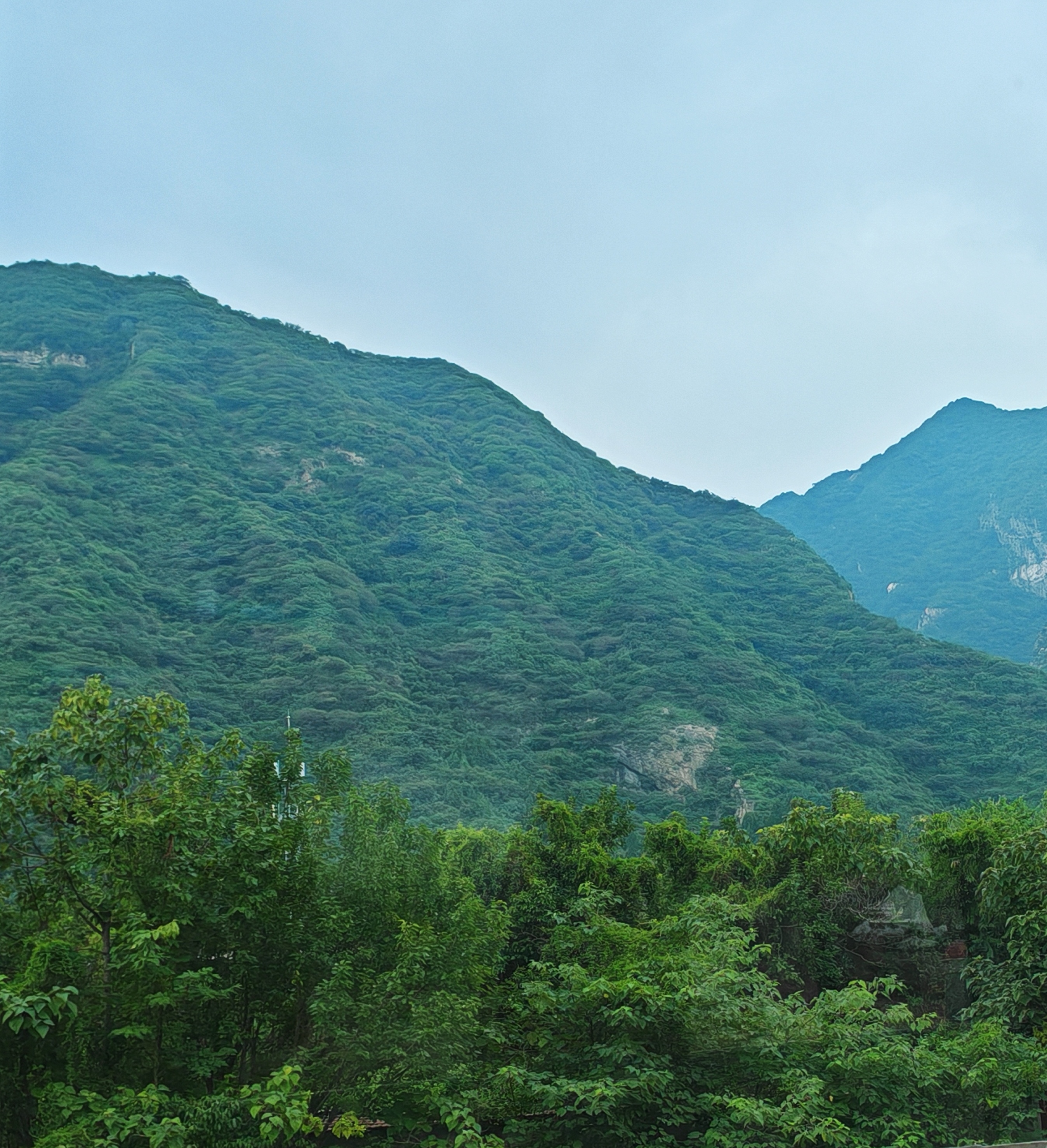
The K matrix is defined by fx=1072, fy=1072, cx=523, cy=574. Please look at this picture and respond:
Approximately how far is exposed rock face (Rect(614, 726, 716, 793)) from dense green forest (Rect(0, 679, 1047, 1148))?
125 ft

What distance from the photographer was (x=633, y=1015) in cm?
732

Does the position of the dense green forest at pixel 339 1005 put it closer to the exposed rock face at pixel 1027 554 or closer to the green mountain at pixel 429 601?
the green mountain at pixel 429 601

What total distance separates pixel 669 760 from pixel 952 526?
207ft

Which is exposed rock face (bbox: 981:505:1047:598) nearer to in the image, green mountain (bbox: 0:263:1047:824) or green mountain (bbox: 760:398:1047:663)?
green mountain (bbox: 760:398:1047:663)

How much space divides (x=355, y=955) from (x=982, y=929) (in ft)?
30.1

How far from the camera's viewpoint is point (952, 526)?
329 ft

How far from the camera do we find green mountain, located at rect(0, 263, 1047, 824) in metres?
46.1

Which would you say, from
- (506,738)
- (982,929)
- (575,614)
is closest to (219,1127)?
(982,929)

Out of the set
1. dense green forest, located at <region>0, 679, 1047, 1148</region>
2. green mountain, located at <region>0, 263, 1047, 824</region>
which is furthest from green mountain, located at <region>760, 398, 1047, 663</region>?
dense green forest, located at <region>0, 679, 1047, 1148</region>

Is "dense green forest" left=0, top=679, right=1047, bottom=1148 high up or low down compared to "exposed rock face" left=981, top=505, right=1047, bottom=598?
down

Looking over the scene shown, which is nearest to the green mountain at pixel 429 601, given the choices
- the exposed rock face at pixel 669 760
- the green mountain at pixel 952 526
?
the exposed rock face at pixel 669 760

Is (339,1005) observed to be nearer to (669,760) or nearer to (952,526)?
(669,760)

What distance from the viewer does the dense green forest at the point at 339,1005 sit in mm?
6496

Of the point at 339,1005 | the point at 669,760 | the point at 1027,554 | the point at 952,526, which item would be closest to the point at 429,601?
the point at 669,760
